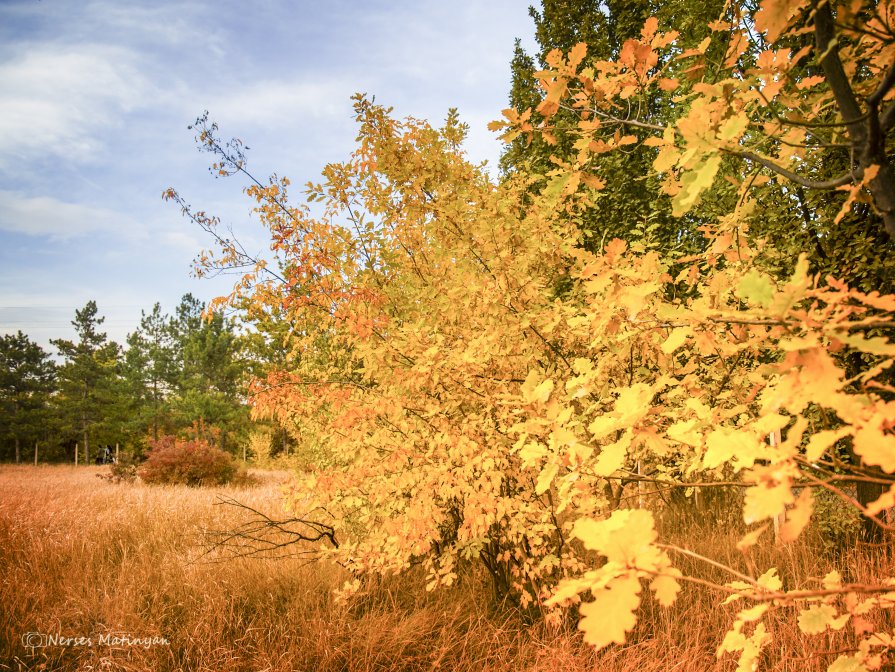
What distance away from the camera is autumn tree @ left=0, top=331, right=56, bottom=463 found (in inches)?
1035

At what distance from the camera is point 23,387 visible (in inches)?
1144

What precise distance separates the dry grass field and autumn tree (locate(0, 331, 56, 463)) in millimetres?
29765

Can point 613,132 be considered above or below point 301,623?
above

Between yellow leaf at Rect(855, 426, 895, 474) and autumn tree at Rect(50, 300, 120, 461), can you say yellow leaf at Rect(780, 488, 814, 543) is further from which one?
autumn tree at Rect(50, 300, 120, 461)

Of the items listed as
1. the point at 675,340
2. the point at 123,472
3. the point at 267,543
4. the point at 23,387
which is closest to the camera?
the point at 675,340

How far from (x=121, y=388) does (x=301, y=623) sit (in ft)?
99.2

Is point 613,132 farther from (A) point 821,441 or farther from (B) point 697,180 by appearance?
(A) point 821,441

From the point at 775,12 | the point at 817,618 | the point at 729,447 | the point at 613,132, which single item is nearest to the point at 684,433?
the point at 729,447

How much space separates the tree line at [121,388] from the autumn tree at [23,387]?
0.05m

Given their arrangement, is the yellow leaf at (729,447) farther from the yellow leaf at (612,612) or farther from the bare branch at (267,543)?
the bare branch at (267,543)

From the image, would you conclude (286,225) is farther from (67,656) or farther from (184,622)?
(67,656)

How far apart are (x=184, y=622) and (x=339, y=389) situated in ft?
6.27

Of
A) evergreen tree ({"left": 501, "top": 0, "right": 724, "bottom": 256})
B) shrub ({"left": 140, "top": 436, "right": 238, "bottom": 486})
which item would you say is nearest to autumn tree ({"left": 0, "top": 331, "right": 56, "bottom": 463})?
shrub ({"left": 140, "top": 436, "right": 238, "bottom": 486})

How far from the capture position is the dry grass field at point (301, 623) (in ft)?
9.07
